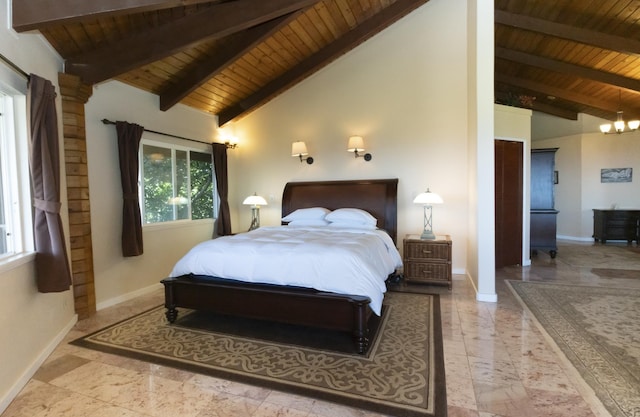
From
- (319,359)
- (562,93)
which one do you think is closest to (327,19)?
(319,359)

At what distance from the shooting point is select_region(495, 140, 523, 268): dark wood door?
4.98 meters

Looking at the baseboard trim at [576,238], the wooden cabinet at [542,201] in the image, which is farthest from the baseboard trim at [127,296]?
the baseboard trim at [576,238]

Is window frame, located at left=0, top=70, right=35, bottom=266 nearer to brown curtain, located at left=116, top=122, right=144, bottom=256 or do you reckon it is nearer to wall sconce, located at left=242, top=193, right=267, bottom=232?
brown curtain, located at left=116, top=122, right=144, bottom=256

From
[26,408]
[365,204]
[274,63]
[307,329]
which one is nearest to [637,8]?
[365,204]

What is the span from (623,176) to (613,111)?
174 centimetres

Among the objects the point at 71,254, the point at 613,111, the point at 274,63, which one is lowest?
the point at 71,254

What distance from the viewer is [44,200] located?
95.3 inches

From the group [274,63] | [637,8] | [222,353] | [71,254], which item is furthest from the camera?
[274,63]

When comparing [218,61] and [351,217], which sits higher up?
[218,61]

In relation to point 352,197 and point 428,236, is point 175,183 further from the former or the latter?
point 428,236

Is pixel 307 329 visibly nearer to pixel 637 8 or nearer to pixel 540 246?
pixel 540 246

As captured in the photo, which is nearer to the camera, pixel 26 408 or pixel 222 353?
pixel 26 408

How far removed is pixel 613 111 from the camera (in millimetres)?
6629

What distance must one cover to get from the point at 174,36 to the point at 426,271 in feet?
12.7
